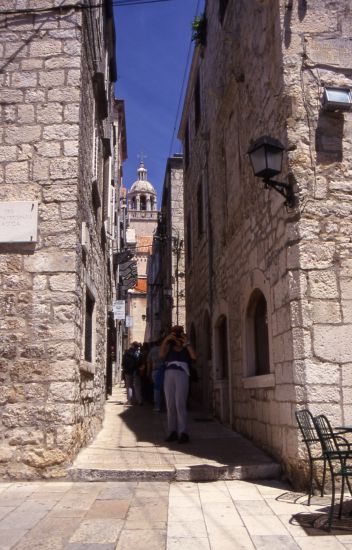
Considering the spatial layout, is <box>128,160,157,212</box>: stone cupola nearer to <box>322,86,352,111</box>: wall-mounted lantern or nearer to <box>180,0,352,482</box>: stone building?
<box>180,0,352,482</box>: stone building

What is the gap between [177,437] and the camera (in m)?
6.73

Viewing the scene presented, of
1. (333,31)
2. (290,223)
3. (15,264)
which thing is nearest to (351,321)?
(290,223)

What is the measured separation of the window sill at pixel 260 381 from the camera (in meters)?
5.70

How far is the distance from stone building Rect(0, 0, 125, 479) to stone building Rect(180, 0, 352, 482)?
6.90ft

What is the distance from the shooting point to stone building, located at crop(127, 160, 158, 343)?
133 feet

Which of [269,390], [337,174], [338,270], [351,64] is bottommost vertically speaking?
[269,390]

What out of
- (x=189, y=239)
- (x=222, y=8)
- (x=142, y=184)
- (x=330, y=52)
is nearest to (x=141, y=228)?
(x=142, y=184)

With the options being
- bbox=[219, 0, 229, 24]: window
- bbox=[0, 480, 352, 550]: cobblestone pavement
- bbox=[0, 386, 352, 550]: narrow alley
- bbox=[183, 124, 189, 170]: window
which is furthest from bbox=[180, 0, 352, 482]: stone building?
bbox=[183, 124, 189, 170]: window

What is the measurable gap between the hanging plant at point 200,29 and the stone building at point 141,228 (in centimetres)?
2930

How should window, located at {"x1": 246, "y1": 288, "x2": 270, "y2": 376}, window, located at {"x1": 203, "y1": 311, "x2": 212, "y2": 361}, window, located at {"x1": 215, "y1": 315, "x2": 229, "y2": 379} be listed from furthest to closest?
window, located at {"x1": 203, "y1": 311, "x2": 212, "y2": 361}
window, located at {"x1": 215, "y1": 315, "x2": 229, "y2": 379}
window, located at {"x1": 246, "y1": 288, "x2": 270, "y2": 376}

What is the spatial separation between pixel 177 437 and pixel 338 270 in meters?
3.12

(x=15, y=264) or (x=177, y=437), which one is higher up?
(x=15, y=264)

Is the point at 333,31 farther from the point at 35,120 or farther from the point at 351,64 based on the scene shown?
the point at 35,120

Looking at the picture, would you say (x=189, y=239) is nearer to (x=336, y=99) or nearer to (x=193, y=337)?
(x=193, y=337)
